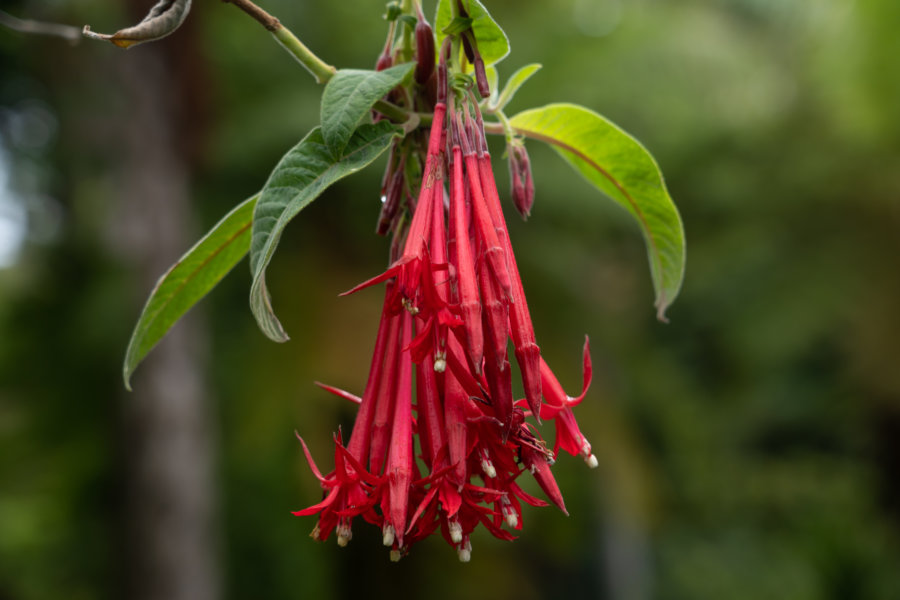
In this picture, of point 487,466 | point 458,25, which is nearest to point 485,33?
point 458,25

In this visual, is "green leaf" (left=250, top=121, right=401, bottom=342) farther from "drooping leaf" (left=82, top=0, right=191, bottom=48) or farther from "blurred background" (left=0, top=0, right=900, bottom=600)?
"blurred background" (left=0, top=0, right=900, bottom=600)

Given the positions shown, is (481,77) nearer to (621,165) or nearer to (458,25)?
(458,25)

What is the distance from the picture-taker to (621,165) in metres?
0.46

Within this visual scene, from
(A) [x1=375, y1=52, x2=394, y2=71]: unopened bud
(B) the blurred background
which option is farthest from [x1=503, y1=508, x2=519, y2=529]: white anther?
(B) the blurred background

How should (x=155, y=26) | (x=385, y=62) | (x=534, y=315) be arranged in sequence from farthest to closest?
(x=534, y=315) → (x=385, y=62) → (x=155, y=26)

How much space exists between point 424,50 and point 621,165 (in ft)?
0.50

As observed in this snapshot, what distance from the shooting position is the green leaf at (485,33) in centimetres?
36

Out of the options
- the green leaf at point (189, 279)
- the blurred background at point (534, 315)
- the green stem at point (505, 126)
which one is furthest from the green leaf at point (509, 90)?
the blurred background at point (534, 315)

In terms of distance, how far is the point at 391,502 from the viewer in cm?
35

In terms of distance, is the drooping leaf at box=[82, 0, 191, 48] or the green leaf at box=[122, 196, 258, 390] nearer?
the drooping leaf at box=[82, 0, 191, 48]

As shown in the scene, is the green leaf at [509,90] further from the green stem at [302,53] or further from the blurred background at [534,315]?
the blurred background at [534,315]

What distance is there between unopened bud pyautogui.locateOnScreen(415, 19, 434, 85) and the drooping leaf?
0.39ft

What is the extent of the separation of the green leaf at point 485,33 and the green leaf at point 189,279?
0.16 m

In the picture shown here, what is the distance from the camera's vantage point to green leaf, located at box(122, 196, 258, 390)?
43 centimetres
